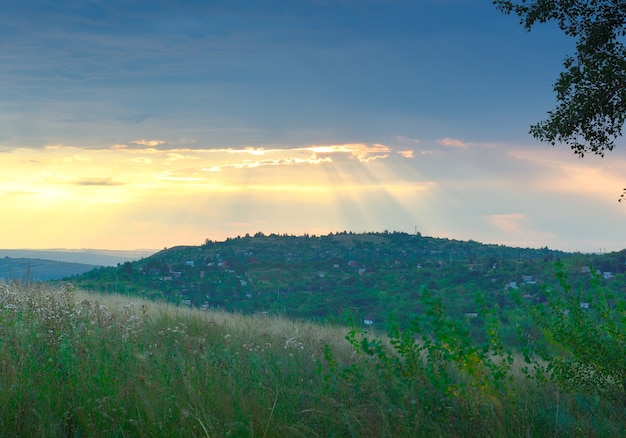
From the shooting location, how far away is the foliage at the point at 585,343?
8.33m

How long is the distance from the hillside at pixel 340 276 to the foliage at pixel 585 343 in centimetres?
3024

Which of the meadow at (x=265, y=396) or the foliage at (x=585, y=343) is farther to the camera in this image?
the foliage at (x=585, y=343)

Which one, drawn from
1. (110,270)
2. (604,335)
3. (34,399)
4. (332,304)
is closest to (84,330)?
(34,399)

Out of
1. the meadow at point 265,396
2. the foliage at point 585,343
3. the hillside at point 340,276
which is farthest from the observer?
the hillside at point 340,276

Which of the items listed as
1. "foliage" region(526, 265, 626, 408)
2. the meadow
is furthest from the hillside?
"foliage" region(526, 265, 626, 408)

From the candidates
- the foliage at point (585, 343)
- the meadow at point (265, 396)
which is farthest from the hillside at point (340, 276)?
the foliage at point (585, 343)

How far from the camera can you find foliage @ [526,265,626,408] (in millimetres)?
8328

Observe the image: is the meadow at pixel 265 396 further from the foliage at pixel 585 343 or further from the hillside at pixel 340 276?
the hillside at pixel 340 276

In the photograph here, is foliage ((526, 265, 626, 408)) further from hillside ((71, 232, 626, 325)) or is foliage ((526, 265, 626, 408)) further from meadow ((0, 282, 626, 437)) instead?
hillside ((71, 232, 626, 325))

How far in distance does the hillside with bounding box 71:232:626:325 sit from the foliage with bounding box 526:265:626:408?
30237mm

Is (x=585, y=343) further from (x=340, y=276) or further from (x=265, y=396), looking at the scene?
(x=340, y=276)

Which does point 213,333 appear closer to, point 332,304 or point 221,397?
point 221,397

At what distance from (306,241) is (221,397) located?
283 feet

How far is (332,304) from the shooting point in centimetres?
5216
